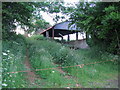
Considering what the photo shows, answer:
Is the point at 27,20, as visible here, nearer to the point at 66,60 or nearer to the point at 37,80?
the point at 66,60

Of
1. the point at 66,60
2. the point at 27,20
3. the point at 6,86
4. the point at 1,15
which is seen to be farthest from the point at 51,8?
the point at 6,86

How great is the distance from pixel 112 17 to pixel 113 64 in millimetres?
3226

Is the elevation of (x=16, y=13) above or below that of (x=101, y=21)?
above

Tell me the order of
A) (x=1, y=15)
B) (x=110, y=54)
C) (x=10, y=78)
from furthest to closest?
(x=110, y=54), (x=1, y=15), (x=10, y=78)

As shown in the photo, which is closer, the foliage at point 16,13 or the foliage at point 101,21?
the foliage at point 101,21

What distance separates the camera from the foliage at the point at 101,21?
18.1 feet

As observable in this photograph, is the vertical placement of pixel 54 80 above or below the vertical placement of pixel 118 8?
below

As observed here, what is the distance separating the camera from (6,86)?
3154mm

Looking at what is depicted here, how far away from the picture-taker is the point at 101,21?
6023 mm

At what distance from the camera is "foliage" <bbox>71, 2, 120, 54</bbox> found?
5.50m

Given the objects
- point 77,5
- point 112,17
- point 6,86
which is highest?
point 77,5

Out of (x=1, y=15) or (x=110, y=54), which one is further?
(x=110, y=54)

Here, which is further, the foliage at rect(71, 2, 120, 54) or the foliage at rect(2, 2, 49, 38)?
the foliage at rect(2, 2, 49, 38)

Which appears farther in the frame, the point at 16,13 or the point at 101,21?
the point at 16,13
